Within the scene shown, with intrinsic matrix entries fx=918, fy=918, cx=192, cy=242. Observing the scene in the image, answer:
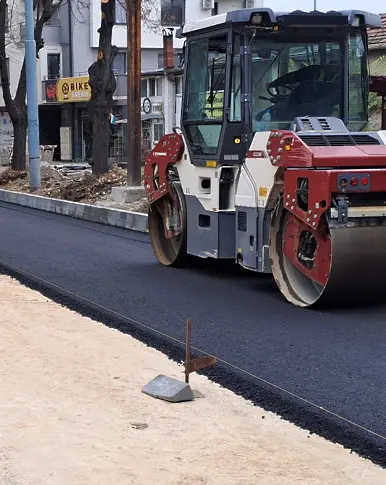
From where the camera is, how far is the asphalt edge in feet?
15.4

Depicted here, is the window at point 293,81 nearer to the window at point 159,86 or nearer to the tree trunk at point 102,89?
the tree trunk at point 102,89

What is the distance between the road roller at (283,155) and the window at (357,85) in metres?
0.01

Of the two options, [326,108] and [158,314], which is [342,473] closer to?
[158,314]

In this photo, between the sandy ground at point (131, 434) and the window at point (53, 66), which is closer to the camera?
the sandy ground at point (131, 434)

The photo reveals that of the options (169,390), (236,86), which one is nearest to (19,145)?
(236,86)

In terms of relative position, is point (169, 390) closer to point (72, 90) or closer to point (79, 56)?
point (72, 90)

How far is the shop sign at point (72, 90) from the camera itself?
142 ft

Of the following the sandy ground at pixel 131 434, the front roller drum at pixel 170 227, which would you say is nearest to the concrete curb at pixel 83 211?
the front roller drum at pixel 170 227

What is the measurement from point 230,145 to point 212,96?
0.65m

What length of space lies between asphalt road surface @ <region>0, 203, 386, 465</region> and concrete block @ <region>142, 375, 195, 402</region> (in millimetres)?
390

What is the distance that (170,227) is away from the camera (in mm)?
10758

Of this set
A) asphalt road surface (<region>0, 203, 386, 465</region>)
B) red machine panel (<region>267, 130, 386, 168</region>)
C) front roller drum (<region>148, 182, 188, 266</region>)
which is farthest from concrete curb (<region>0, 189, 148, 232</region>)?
red machine panel (<region>267, 130, 386, 168</region>)

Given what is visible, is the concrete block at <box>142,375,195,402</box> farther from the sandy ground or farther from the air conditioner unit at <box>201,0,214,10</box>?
the air conditioner unit at <box>201,0,214,10</box>

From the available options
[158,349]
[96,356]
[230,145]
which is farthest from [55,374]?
[230,145]
